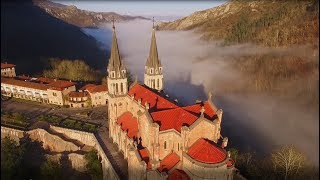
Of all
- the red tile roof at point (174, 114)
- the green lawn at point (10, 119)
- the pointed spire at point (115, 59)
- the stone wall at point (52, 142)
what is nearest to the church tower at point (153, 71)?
the pointed spire at point (115, 59)

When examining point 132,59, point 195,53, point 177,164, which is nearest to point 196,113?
point 177,164

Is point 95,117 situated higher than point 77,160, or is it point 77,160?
point 95,117

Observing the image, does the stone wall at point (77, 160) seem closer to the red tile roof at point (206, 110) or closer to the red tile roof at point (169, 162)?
the red tile roof at point (169, 162)

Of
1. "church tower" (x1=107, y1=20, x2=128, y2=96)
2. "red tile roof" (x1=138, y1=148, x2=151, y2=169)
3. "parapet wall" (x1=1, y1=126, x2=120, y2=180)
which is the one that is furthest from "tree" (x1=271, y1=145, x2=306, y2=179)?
"church tower" (x1=107, y1=20, x2=128, y2=96)

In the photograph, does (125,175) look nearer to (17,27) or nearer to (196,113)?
(196,113)

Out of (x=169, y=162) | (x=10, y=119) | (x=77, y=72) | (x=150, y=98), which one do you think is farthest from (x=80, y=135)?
(x=10, y=119)

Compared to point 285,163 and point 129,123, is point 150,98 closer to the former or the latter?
point 129,123

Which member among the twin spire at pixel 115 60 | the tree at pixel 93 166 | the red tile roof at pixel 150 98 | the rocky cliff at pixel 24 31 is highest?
the rocky cliff at pixel 24 31
